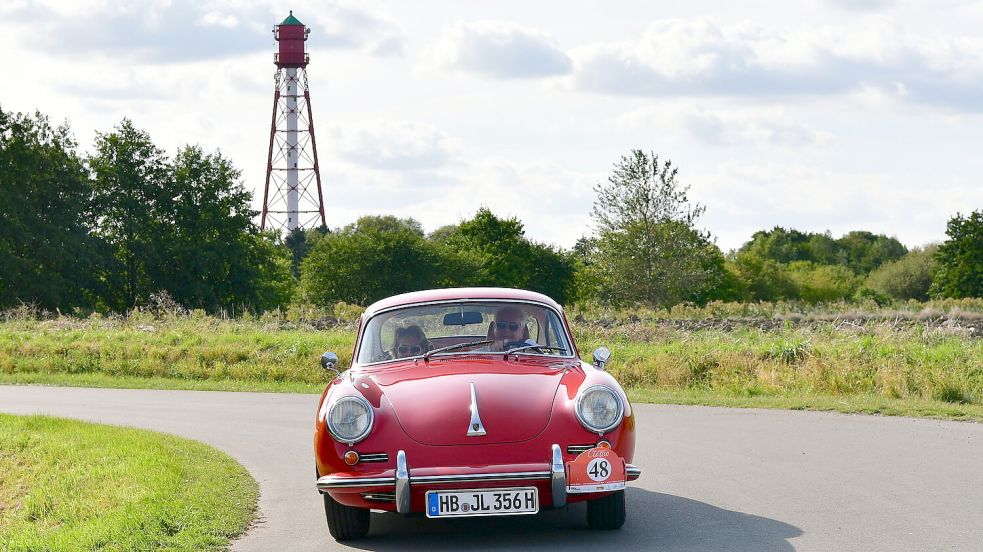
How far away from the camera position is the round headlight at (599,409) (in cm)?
812

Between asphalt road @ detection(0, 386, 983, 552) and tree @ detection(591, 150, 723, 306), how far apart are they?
42171mm

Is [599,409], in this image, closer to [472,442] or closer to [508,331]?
[472,442]

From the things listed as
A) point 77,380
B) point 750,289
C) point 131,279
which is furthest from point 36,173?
point 750,289

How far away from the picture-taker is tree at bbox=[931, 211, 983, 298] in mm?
85562

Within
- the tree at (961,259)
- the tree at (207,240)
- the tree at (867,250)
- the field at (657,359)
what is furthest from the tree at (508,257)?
the field at (657,359)

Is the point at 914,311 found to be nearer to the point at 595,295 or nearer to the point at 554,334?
the point at 595,295

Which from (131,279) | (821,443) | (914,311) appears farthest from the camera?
(131,279)

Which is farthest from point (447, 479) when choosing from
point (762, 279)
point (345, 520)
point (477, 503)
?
point (762, 279)

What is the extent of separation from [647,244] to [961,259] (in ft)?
121

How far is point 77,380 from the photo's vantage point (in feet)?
82.2

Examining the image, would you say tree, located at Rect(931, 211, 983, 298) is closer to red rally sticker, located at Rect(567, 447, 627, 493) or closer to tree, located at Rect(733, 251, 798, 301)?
tree, located at Rect(733, 251, 798, 301)

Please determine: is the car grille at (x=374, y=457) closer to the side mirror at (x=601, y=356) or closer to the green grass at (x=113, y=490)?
the green grass at (x=113, y=490)

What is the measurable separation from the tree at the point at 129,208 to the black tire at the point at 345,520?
58059mm

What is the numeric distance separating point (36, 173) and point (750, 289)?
6699 centimetres
